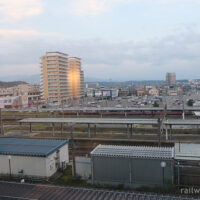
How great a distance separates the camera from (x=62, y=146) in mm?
12289

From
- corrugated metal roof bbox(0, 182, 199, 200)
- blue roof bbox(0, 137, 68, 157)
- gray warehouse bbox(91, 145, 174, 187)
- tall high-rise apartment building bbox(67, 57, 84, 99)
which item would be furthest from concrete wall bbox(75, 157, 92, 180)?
tall high-rise apartment building bbox(67, 57, 84, 99)

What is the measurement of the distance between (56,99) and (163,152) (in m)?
61.2

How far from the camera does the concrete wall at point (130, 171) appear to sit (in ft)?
29.0

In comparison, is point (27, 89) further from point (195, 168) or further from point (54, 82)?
point (195, 168)

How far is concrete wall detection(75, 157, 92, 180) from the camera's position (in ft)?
33.7

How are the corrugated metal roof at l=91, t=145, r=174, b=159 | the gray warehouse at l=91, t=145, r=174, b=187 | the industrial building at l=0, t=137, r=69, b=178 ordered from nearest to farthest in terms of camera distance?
the gray warehouse at l=91, t=145, r=174, b=187
the corrugated metal roof at l=91, t=145, r=174, b=159
the industrial building at l=0, t=137, r=69, b=178

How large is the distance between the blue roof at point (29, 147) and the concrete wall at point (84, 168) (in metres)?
1.65

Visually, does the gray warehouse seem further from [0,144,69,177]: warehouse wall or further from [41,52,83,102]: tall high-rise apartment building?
[41,52,83,102]: tall high-rise apartment building

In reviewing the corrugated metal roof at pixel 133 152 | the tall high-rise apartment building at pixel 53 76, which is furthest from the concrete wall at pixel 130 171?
the tall high-rise apartment building at pixel 53 76

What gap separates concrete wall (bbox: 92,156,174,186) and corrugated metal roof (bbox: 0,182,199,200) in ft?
8.03

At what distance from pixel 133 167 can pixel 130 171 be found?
0.23 m

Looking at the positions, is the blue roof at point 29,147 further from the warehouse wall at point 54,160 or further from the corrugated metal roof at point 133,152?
the corrugated metal roof at point 133,152

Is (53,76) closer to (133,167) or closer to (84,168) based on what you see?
(84,168)

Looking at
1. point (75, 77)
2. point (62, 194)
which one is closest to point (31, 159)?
point (62, 194)
